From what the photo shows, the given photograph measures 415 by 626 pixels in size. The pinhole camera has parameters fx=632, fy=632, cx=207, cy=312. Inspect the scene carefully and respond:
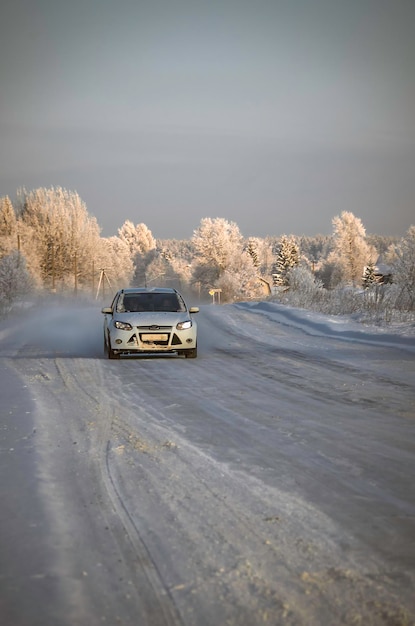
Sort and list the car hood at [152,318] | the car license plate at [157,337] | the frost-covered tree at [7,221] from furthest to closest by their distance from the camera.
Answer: the frost-covered tree at [7,221], the car hood at [152,318], the car license plate at [157,337]

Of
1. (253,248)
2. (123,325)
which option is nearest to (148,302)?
(123,325)

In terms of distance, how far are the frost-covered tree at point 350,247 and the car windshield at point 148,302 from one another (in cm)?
7778

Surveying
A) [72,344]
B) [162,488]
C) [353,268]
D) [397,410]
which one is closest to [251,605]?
[162,488]

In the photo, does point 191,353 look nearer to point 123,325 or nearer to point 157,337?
point 157,337

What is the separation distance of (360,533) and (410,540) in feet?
0.92

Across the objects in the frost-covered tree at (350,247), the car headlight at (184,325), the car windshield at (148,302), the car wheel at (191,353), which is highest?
the frost-covered tree at (350,247)

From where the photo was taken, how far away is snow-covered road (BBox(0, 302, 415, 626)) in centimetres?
292

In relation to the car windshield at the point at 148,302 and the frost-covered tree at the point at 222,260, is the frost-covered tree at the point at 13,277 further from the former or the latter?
the frost-covered tree at the point at 222,260

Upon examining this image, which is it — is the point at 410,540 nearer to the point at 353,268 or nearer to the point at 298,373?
the point at 298,373

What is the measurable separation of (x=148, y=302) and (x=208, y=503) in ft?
36.9

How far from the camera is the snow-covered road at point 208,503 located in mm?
2924

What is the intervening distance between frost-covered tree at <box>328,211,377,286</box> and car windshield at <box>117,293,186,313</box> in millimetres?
77785

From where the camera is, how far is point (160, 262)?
4729 inches

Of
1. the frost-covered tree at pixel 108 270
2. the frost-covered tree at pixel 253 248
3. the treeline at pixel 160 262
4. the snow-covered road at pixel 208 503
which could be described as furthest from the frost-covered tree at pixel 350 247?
the snow-covered road at pixel 208 503
